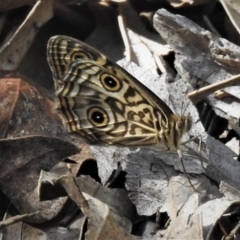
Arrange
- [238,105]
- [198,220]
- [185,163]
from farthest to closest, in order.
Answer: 1. [238,105]
2. [185,163]
3. [198,220]

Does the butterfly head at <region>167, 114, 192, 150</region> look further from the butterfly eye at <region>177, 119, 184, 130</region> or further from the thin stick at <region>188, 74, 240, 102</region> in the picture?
the thin stick at <region>188, 74, 240, 102</region>

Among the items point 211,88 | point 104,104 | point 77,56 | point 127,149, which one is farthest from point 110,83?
point 211,88

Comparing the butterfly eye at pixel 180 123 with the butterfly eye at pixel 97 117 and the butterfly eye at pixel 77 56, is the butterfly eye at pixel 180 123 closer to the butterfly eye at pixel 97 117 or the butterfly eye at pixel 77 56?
the butterfly eye at pixel 97 117

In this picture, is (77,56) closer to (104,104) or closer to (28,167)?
(104,104)

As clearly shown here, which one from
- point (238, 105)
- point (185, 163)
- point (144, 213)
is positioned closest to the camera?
point (144, 213)

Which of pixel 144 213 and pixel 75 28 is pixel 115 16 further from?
pixel 144 213

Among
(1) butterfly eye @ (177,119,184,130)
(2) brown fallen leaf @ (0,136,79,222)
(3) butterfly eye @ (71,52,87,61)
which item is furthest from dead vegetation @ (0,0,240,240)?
(3) butterfly eye @ (71,52,87,61)

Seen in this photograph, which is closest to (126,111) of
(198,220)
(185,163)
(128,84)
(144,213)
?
(128,84)
